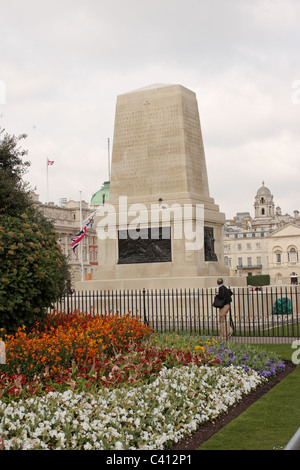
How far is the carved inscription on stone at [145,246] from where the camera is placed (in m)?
19.6

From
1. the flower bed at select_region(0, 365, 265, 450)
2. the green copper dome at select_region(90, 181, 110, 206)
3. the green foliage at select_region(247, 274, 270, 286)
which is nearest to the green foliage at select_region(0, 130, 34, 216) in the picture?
the flower bed at select_region(0, 365, 265, 450)

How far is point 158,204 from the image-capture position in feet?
65.3

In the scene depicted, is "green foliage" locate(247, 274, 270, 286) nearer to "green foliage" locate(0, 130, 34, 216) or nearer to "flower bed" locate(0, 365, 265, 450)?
"green foliage" locate(0, 130, 34, 216)

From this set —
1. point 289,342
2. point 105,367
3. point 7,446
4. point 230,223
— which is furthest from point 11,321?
point 230,223

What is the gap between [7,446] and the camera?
6102mm

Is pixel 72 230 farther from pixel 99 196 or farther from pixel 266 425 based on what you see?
pixel 266 425

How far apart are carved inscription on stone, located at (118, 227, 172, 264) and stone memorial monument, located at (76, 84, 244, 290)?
1.3 inches

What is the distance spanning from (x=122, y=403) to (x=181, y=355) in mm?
3036

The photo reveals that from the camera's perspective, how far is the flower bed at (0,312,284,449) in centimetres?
665

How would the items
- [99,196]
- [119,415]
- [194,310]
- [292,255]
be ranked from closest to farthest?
[119,415] < [194,310] < [99,196] < [292,255]

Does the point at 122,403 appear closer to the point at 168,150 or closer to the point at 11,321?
the point at 11,321

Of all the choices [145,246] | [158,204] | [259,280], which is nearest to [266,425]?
[145,246]

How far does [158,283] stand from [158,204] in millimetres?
2732

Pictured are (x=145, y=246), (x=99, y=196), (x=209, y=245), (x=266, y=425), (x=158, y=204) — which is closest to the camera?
(x=266, y=425)
